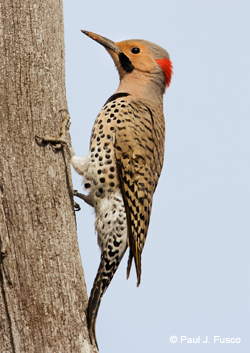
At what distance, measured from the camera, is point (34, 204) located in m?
3.19

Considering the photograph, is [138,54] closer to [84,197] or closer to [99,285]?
[84,197]

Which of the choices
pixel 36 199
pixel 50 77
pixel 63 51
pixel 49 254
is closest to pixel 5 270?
pixel 49 254

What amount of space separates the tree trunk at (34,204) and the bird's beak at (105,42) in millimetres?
1486

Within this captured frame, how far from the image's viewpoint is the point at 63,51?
3.56 metres

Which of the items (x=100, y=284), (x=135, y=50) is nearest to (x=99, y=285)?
(x=100, y=284)

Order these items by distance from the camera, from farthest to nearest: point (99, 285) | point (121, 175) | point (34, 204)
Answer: point (121, 175)
point (99, 285)
point (34, 204)

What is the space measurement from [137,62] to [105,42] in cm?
40

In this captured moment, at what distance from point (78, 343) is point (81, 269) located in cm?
51

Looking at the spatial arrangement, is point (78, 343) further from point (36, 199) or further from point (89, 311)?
point (36, 199)

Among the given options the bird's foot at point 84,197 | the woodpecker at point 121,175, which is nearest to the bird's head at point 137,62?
the woodpecker at point 121,175

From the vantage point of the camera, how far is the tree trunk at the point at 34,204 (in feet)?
10.2

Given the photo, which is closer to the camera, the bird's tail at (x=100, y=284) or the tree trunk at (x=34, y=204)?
the tree trunk at (x=34, y=204)

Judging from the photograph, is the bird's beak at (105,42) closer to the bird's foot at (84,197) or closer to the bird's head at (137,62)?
the bird's head at (137,62)

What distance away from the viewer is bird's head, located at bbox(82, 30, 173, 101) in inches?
193
